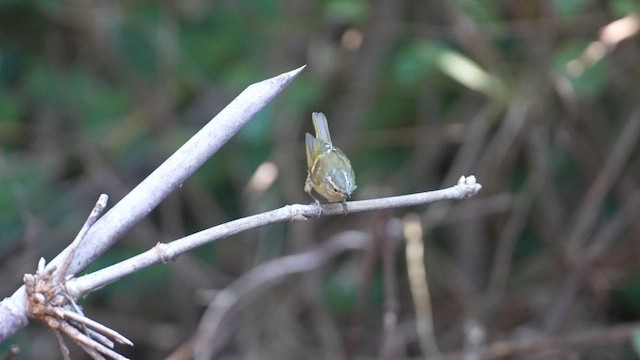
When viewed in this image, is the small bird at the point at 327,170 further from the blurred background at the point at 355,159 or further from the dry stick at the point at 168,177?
the blurred background at the point at 355,159

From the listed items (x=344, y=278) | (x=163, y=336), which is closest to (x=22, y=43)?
(x=163, y=336)

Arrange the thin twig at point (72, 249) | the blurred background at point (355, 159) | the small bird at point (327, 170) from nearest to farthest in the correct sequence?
the thin twig at point (72, 249) < the small bird at point (327, 170) < the blurred background at point (355, 159)

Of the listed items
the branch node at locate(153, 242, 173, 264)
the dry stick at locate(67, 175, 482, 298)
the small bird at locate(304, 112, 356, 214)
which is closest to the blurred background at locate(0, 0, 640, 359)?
the small bird at locate(304, 112, 356, 214)

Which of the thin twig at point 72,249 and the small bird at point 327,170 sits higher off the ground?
the small bird at point 327,170

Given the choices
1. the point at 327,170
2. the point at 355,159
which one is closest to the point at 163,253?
the point at 327,170

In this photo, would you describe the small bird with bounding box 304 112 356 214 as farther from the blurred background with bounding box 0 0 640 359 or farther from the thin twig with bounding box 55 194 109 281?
the blurred background with bounding box 0 0 640 359

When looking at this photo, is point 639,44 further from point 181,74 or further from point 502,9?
point 181,74

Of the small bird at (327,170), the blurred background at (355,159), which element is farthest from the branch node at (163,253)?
the blurred background at (355,159)
